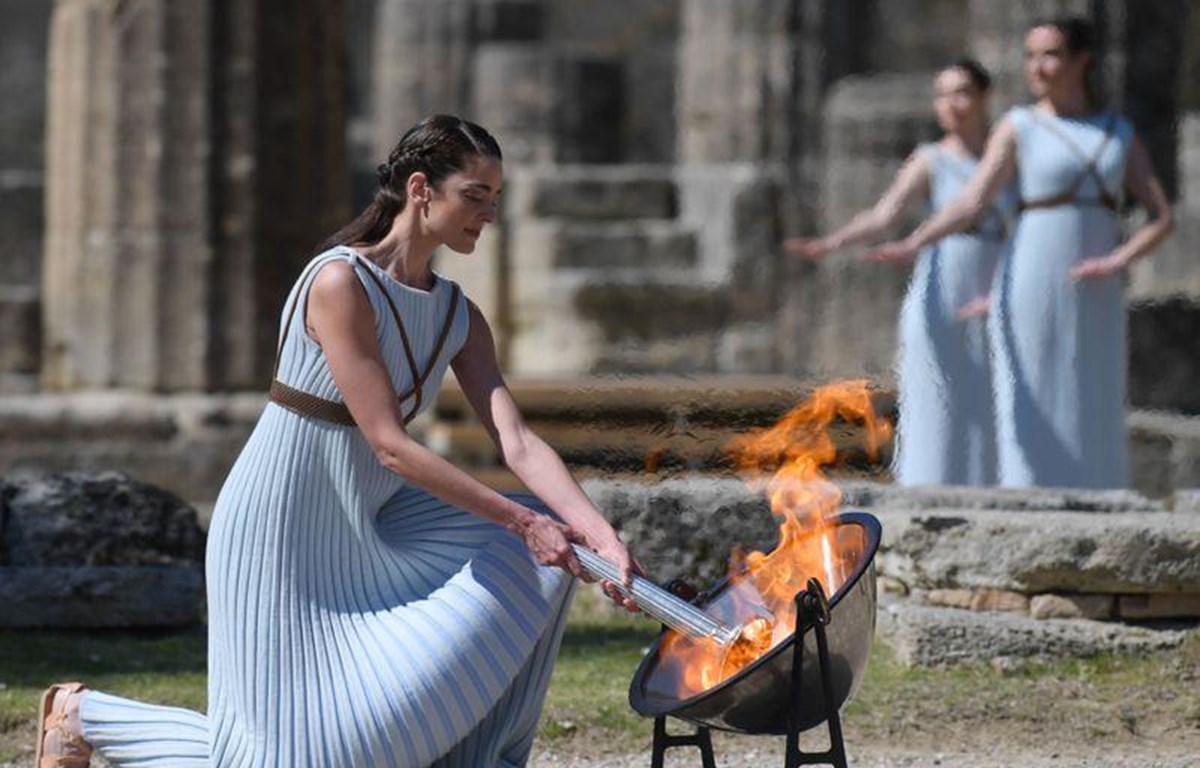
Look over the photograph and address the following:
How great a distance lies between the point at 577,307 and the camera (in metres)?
21.8

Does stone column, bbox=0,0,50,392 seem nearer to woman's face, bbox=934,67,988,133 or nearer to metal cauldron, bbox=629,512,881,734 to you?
woman's face, bbox=934,67,988,133

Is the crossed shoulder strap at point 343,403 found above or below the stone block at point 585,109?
above

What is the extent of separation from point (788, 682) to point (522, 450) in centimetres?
74

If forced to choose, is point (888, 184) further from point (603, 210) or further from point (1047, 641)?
A: point (1047, 641)

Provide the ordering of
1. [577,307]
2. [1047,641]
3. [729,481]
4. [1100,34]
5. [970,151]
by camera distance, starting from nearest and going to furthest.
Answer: [1047,641]
[729,481]
[970,151]
[1100,34]
[577,307]

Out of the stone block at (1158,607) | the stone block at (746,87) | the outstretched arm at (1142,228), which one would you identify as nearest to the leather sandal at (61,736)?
the stone block at (1158,607)

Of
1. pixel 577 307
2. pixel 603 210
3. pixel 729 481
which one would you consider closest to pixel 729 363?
pixel 577 307

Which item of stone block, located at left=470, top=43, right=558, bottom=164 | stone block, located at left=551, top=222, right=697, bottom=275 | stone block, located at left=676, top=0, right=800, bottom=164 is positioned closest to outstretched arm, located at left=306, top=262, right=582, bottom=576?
stone block, located at left=551, top=222, right=697, bottom=275

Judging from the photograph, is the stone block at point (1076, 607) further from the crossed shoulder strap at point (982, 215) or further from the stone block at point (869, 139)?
the stone block at point (869, 139)

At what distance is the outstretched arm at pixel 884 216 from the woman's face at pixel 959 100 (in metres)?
0.19

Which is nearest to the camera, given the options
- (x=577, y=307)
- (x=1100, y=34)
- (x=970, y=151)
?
(x=970, y=151)

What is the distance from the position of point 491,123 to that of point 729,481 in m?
17.9

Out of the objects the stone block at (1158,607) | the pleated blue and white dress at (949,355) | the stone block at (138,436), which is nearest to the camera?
the stone block at (1158,607)

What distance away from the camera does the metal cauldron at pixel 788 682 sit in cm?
484
